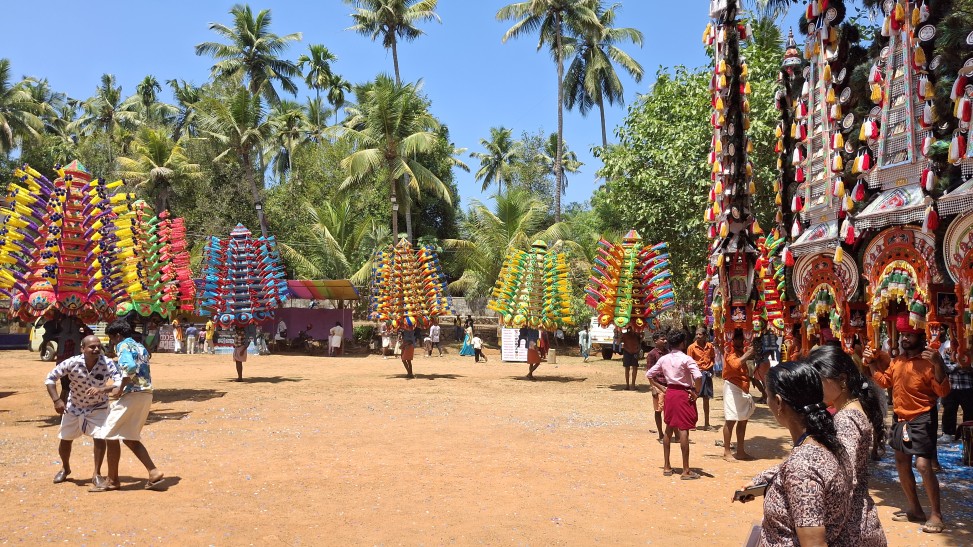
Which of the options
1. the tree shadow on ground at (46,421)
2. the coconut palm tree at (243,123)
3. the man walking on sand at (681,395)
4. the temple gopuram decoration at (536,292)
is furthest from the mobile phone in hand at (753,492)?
the coconut palm tree at (243,123)

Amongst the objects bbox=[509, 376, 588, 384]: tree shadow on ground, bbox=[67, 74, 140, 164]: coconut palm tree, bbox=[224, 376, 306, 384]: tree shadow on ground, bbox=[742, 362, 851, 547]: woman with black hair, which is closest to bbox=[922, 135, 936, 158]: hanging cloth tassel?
bbox=[742, 362, 851, 547]: woman with black hair

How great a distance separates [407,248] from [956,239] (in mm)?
15089

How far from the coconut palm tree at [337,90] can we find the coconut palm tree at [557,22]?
15088mm

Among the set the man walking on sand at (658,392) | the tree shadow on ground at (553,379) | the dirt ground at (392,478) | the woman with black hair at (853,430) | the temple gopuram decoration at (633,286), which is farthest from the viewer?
the tree shadow on ground at (553,379)

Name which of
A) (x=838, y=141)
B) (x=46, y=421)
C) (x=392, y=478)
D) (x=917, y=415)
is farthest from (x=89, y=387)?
(x=838, y=141)

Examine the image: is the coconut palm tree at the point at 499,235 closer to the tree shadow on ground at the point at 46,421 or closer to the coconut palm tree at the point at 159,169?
the coconut palm tree at the point at 159,169

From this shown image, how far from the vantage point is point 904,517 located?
6617mm

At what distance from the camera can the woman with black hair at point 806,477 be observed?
279cm

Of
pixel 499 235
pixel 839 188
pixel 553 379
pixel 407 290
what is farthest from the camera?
pixel 499 235

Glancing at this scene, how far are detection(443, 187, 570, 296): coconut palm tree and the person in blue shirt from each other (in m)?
25.9

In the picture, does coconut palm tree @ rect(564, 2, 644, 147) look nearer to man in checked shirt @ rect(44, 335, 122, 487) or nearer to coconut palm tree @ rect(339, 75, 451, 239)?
coconut palm tree @ rect(339, 75, 451, 239)

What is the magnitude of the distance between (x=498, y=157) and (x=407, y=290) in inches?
1570

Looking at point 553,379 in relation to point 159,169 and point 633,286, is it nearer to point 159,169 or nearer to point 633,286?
point 633,286

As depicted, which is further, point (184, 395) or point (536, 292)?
point (536, 292)
